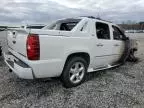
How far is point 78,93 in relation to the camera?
14.9 feet

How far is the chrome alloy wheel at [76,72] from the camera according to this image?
484 cm

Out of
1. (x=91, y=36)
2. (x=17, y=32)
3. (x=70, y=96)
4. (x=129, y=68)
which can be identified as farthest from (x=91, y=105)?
(x=129, y=68)

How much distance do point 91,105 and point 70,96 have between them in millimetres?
632

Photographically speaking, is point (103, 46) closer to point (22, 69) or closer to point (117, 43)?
point (117, 43)

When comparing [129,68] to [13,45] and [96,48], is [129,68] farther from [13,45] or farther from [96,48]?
[13,45]

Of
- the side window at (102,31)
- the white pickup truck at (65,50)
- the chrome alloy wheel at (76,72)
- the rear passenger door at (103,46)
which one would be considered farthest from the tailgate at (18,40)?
the side window at (102,31)

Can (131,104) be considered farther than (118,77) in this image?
No

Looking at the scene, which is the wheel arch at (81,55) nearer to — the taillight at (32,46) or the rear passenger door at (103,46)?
the rear passenger door at (103,46)

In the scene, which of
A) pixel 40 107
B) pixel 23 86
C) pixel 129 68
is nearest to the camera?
pixel 40 107

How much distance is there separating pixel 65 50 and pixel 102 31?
203 cm

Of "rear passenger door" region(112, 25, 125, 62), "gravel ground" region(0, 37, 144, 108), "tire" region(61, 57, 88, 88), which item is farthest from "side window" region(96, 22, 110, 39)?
"gravel ground" region(0, 37, 144, 108)

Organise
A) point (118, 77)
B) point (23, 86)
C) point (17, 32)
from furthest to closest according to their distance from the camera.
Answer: point (118, 77) → point (23, 86) → point (17, 32)

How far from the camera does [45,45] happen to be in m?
3.96

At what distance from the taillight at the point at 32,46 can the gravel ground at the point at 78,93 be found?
2.91 ft
